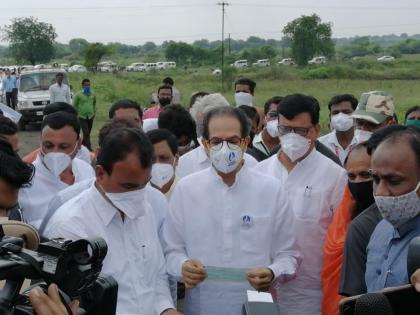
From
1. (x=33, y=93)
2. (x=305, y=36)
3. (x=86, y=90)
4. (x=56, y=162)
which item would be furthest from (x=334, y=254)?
Result: (x=305, y=36)

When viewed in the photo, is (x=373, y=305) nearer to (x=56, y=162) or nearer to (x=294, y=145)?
(x=294, y=145)

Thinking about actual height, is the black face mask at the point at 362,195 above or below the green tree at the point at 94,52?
above

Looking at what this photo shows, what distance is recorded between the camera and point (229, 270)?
3.48 metres

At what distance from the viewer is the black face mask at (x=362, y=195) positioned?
138 inches

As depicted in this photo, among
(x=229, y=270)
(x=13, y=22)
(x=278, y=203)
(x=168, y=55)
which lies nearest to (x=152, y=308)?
(x=229, y=270)

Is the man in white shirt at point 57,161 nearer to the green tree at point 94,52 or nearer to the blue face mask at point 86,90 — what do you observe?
the blue face mask at point 86,90

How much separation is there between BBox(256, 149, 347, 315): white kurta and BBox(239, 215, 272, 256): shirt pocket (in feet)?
1.54

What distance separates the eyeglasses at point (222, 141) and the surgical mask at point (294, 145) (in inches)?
20.9

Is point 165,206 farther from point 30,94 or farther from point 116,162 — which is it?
point 30,94

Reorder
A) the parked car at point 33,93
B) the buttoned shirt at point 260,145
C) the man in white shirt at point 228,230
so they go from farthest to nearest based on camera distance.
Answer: the parked car at point 33,93 < the buttoned shirt at point 260,145 < the man in white shirt at point 228,230

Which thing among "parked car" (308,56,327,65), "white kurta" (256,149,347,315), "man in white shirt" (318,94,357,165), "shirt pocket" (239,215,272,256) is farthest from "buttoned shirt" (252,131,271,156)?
"parked car" (308,56,327,65)

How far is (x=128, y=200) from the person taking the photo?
3.00 meters

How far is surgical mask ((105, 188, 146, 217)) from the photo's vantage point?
299cm

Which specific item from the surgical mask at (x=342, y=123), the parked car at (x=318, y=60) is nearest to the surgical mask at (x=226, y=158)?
the surgical mask at (x=342, y=123)
